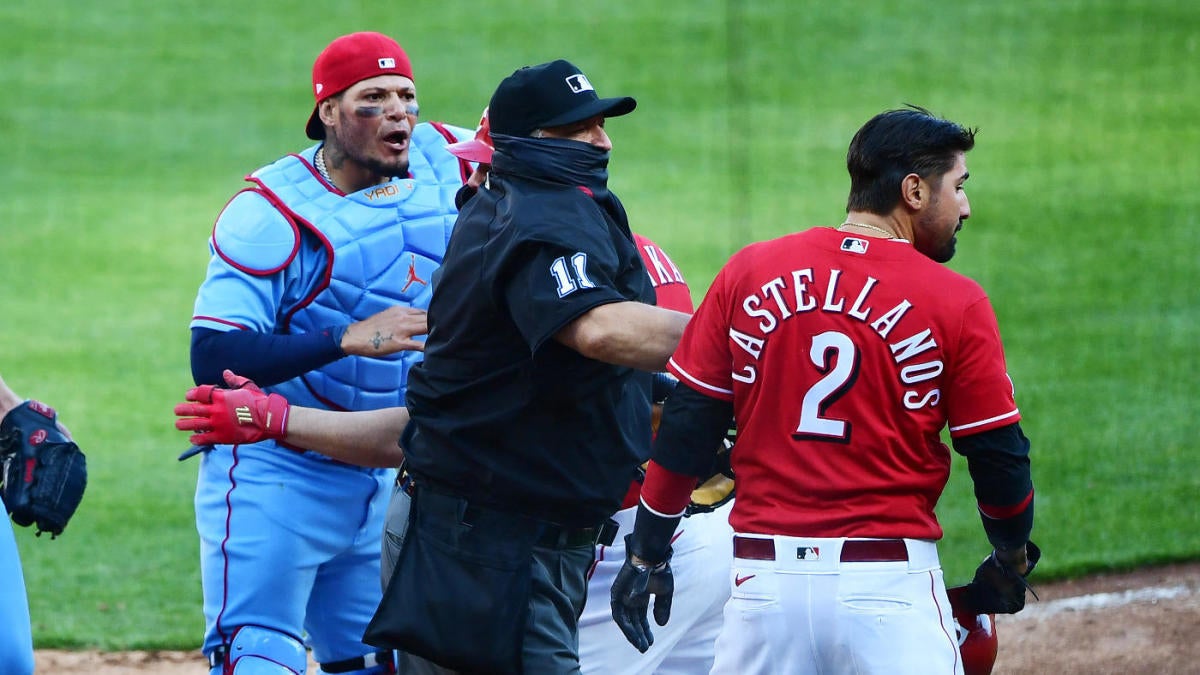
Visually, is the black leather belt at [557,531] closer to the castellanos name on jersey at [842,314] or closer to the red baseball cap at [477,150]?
the castellanos name on jersey at [842,314]

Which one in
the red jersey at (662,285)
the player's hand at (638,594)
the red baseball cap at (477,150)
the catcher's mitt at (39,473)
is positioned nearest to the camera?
the player's hand at (638,594)

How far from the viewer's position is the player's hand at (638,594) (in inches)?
146

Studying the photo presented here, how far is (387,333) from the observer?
4.28 m

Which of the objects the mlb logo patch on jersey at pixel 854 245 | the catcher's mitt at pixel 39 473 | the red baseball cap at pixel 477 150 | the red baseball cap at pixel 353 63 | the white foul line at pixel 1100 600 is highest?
the red baseball cap at pixel 353 63

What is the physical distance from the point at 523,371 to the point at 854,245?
0.75 m

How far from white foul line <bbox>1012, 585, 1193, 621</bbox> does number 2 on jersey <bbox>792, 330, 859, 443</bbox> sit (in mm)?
2998

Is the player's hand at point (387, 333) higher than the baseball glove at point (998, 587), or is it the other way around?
the player's hand at point (387, 333)

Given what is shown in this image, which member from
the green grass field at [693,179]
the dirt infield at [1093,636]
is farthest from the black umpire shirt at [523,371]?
the green grass field at [693,179]

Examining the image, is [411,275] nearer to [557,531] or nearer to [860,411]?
[557,531]

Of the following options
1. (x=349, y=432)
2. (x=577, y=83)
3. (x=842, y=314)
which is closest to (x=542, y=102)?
(x=577, y=83)

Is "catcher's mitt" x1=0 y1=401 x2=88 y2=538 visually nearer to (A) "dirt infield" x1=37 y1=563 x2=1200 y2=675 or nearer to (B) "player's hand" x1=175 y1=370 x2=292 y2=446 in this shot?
(B) "player's hand" x1=175 y1=370 x2=292 y2=446

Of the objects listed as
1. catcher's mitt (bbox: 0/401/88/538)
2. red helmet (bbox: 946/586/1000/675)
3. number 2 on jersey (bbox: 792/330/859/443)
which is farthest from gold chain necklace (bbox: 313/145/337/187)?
red helmet (bbox: 946/586/1000/675)

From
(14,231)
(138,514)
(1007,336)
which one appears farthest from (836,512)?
(14,231)

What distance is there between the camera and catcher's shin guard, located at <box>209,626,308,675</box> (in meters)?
4.36
